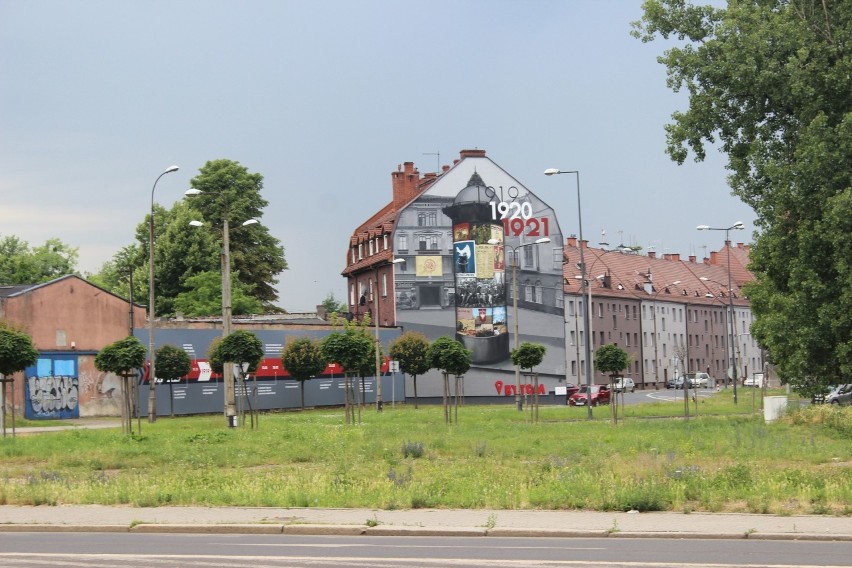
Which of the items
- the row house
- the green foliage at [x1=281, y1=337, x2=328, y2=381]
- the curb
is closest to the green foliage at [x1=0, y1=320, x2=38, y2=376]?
the curb

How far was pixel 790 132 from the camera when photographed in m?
39.9

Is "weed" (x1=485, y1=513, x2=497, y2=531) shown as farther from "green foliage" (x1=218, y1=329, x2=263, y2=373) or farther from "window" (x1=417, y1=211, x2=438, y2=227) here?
"window" (x1=417, y1=211, x2=438, y2=227)

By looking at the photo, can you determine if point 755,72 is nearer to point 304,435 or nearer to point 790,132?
point 790,132

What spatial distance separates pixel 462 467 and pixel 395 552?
10.7 meters

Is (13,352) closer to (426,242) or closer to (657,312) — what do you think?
(426,242)

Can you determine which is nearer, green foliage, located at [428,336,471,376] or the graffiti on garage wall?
green foliage, located at [428,336,471,376]

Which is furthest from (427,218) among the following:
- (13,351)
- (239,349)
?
(13,351)

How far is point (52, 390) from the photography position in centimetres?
6156

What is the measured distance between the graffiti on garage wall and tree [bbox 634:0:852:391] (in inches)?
1344

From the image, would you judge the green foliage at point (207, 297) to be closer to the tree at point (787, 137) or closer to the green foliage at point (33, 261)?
the green foliage at point (33, 261)

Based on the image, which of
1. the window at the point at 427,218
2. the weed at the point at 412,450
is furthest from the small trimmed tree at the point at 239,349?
the window at the point at 427,218

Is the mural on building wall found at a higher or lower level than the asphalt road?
higher

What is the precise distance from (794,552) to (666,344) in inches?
4566

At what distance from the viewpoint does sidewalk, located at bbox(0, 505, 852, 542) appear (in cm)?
1512
